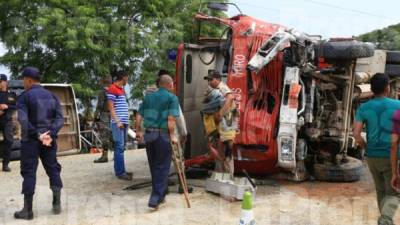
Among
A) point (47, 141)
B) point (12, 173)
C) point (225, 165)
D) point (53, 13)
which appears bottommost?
point (12, 173)

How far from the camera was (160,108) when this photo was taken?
6.50 m

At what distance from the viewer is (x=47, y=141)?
5969 millimetres

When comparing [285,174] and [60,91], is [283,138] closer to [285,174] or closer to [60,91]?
[285,174]

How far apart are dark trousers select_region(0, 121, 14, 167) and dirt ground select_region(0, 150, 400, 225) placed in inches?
41.7

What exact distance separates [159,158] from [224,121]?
3.51 ft

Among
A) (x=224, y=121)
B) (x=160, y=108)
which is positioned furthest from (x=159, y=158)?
(x=224, y=121)

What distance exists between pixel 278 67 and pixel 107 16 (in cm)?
1089

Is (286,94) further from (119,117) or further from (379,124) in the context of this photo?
(119,117)

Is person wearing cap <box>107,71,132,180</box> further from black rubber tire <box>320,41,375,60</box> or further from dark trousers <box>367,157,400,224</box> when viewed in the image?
dark trousers <box>367,157,400,224</box>

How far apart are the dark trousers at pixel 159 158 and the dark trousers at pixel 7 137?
13.0 feet

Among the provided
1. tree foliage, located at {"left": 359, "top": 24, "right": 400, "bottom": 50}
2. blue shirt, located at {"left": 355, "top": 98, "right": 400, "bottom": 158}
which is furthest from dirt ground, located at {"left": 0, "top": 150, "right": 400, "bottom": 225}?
tree foliage, located at {"left": 359, "top": 24, "right": 400, "bottom": 50}

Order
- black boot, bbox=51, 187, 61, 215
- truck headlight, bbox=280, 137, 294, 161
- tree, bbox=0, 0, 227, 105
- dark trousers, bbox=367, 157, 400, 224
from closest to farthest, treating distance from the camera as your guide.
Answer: dark trousers, bbox=367, 157, 400, 224
black boot, bbox=51, 187, 61, 215
truck headlight, bbox=280, 137, 294, 161
tree, bbox=0, 0, 227, 105

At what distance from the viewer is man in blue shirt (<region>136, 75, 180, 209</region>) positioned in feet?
21.0

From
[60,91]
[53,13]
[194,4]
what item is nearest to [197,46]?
[60,91]
